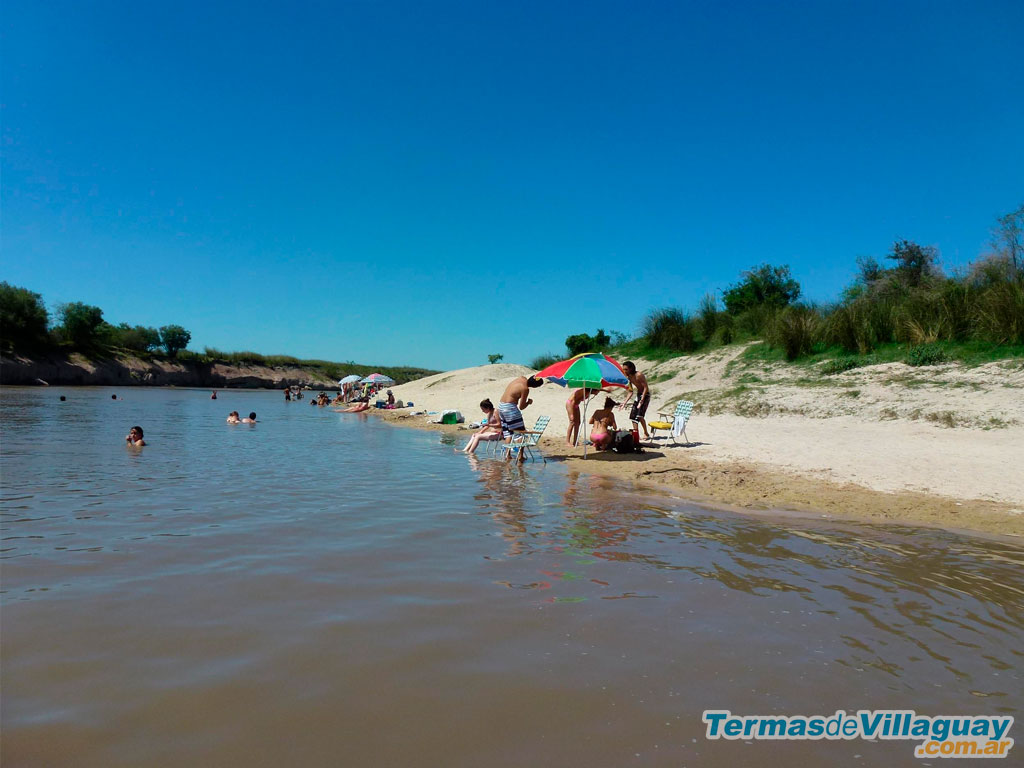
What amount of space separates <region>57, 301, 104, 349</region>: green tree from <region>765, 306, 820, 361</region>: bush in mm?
66771

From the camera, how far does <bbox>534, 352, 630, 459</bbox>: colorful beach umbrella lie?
38.2ft

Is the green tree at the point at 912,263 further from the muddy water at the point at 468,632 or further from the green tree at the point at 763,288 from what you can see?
the muddy water at the point at 468,632

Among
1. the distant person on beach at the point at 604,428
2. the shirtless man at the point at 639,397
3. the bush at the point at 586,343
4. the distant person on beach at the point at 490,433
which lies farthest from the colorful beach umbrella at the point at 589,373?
the bush at the point at 586,343

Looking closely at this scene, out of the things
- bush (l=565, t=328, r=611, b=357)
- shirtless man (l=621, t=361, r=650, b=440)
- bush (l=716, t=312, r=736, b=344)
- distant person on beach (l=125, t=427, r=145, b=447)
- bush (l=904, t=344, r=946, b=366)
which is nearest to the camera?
shirtless man (l=621, t=361, r=650, b=440)

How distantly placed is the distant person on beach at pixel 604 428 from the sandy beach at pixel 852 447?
34 centimetres

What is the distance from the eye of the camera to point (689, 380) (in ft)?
72.1

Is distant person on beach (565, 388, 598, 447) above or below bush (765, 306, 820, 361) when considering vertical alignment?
below

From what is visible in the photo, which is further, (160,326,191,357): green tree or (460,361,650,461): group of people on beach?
(160,326,191,357): green tree

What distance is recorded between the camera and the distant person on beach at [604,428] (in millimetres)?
12703

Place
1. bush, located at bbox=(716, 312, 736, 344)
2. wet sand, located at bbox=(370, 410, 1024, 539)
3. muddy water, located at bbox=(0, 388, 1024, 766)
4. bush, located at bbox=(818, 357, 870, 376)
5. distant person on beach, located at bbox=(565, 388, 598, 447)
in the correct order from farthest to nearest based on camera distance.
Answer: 1. bush, located at bbox=(716, 312, 736, 344)
2. bush, located at bbox=(818, 357, 870, 376)
3. distant person on beach, located at bbox=(565, 388, 598, 447)
4. wet sand, located at bbox=(370, 410, 1024, 539)
5. muddy water, located at bbox=(0, 388, 1024, 766)

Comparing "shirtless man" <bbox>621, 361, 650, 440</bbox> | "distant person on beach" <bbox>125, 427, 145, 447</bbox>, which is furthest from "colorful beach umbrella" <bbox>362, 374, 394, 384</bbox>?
"shirtless man" <bbox>621, 361, 650, 440</bbox>

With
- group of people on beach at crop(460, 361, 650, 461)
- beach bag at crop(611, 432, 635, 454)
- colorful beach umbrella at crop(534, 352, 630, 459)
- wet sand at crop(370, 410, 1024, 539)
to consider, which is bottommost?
wet sand at crop(370, 410, 1024, 539)

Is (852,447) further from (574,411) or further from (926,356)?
(926,356)

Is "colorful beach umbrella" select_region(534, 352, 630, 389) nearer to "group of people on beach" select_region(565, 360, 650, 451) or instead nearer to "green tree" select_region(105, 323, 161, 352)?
"group of people on beach" select_region(565, 360, 650, 451)
